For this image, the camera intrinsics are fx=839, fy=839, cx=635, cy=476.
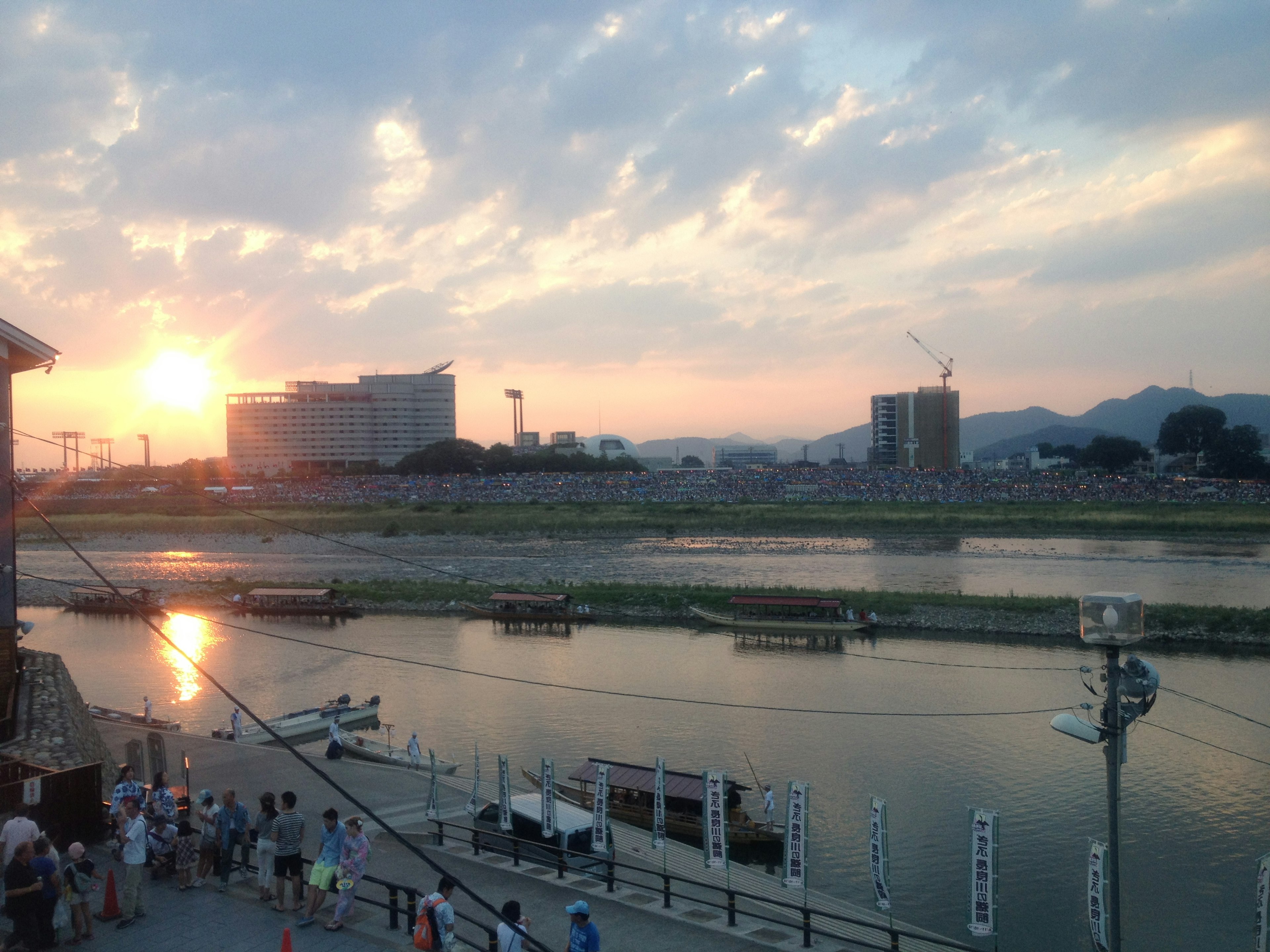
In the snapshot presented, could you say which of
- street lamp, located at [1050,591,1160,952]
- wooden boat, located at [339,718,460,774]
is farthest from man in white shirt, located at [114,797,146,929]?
wooden boat, located at [339,718,460,774]

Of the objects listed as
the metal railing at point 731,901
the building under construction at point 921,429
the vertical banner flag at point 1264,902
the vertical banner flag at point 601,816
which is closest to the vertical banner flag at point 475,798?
the metal railing at point 731,901

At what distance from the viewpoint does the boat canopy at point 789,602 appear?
26875 mm

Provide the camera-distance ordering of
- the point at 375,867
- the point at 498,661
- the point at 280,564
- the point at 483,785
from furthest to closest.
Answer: the point at 280,564 < the point at 498,661 < the point at 483,785 < the point at 375,867

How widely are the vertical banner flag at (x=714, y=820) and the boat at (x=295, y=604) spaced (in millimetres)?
24956

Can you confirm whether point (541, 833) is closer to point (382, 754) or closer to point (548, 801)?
point (548, 801)

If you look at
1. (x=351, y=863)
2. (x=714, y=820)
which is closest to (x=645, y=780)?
(x=714, y=820)

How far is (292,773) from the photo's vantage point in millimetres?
12094

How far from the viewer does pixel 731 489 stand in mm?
73562

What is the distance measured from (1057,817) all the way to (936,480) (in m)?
64.4

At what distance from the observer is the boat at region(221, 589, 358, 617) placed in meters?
31.7

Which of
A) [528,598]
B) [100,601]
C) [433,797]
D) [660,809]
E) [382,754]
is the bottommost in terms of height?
[100,601]

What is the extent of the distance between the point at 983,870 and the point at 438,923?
15.9ft

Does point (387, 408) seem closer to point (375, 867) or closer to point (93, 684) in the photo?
point (93, 684)

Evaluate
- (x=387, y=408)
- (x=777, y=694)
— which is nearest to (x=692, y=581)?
(x=777, y=694)
